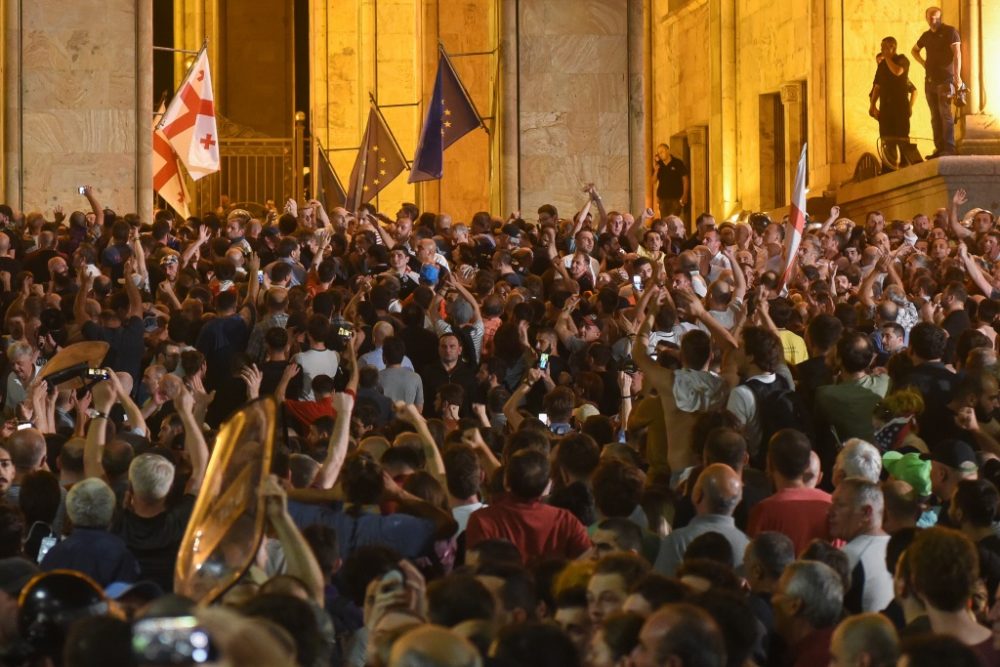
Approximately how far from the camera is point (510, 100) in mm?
24219

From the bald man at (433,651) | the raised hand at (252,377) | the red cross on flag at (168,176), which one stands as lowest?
the bald man at (433,651)

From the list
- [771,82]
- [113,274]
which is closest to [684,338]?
[113,274]

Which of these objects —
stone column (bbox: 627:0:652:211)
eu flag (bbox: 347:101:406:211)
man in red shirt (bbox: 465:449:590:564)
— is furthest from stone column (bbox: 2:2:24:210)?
man in red shirt (bbox: 465:449:590:564)

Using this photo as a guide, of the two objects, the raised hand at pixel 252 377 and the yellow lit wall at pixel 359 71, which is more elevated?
the yellow lit wall at pixel 359 71

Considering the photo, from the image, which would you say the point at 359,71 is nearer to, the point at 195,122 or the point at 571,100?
the point at 571,100

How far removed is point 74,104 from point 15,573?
17218 millimetres

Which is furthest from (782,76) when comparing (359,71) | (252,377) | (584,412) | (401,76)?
(252,377)

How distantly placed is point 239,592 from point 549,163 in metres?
18.3

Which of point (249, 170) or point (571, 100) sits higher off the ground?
point (249, 170)

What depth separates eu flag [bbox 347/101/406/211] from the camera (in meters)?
25.4

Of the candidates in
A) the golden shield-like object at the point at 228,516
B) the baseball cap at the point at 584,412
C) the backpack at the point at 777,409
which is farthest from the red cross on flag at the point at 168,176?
the golden shield-like object at the point at 228,516

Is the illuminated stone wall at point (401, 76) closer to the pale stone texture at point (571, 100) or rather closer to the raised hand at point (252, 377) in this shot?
the pale stone texture at point (571, 100)

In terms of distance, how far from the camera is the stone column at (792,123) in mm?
34094

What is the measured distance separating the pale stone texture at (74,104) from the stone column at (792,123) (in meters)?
13.8
